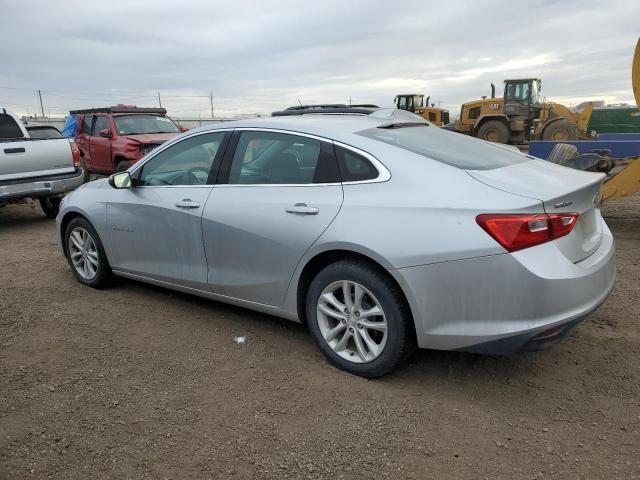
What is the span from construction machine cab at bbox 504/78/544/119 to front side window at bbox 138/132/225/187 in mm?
19770

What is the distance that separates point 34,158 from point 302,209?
6448 mm

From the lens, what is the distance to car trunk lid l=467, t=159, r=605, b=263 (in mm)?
2824

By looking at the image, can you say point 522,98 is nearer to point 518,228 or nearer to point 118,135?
point 118,135

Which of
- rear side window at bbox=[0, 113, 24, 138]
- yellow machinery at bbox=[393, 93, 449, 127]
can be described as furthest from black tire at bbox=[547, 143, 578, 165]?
yellow machinery at bbox=[393, 93, 449, 127]

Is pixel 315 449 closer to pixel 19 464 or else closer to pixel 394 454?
pixel 394 454

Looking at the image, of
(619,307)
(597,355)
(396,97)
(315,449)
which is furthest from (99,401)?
(396,97)

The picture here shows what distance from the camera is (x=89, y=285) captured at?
16.7 feet

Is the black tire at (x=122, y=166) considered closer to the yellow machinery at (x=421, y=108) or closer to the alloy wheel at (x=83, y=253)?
the alloy wheel at (x=83, y=253)

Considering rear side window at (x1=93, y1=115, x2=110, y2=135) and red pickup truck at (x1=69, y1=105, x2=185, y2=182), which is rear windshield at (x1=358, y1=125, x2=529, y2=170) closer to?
red pickup truck at (x1=69, y1=105, x2=185, y2=182)

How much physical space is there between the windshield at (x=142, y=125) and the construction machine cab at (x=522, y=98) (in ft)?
47.1

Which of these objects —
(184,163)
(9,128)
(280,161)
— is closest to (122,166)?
(9,128)

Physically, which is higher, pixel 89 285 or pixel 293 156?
pixel 293 156

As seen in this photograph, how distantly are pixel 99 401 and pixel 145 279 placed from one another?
151 cm

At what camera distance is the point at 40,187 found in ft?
26.8
